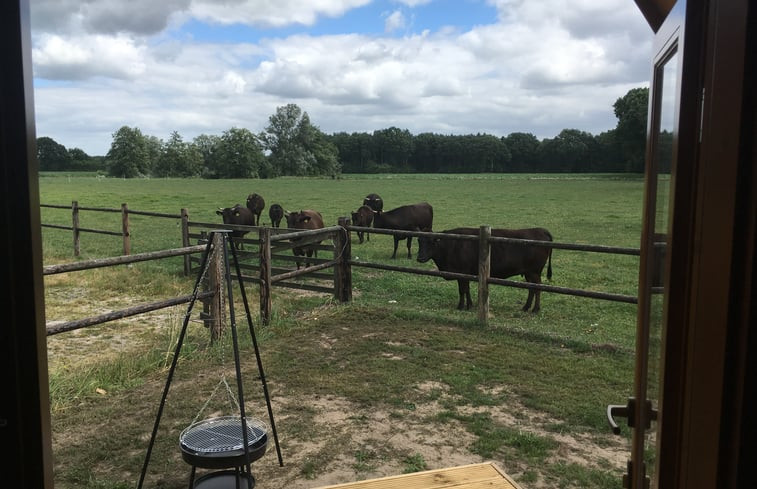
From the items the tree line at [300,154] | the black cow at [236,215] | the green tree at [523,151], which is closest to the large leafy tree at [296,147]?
the tree line at [300,154]

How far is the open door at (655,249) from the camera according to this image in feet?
4.66

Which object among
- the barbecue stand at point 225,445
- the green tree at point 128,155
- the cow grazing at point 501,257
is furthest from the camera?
the green tree at point 128,155

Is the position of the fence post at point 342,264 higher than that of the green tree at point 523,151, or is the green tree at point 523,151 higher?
the green tree at point 523,151

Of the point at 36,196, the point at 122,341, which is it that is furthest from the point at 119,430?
the point at 36,196

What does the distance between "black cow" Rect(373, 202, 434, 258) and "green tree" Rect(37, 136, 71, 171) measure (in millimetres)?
86641

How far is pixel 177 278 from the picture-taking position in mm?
10766

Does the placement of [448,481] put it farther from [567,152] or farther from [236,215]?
[567,152]

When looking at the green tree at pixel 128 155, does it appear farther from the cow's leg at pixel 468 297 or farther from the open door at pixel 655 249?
the open door at pixel 655 249

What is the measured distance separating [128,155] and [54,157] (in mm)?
14477

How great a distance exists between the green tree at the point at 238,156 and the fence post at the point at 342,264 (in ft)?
237

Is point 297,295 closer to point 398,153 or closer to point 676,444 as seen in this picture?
point 676,444

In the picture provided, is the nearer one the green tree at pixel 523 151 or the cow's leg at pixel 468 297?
the cow's leg at pixel 468 297

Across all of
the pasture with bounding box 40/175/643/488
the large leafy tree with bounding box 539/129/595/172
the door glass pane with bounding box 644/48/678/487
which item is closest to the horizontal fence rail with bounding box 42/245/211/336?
the pasture with bounding box 40/175/643/488

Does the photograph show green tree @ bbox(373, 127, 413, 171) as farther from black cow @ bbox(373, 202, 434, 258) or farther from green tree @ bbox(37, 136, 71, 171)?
black cow @ bbox(373, 202, 434, 258)
